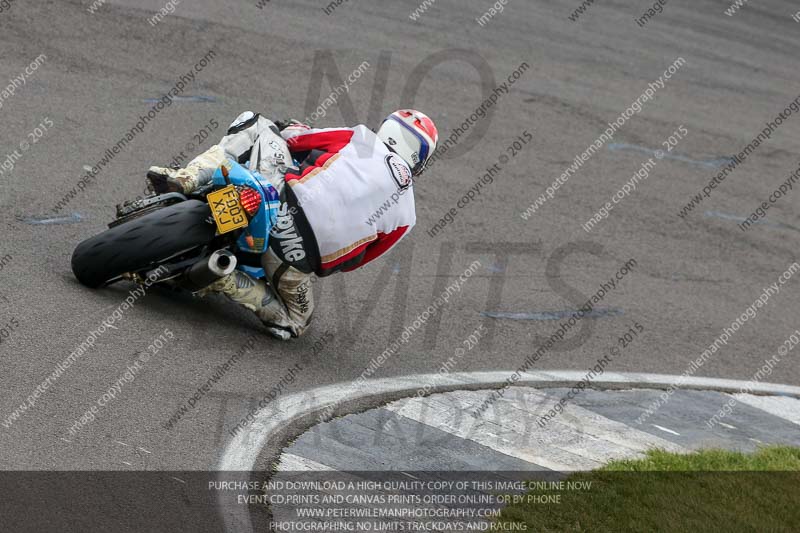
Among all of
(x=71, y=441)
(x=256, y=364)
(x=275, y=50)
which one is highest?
(x=71, y=441)

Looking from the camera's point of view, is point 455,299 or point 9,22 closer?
point 455,299

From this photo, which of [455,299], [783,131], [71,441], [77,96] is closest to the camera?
[71,441]

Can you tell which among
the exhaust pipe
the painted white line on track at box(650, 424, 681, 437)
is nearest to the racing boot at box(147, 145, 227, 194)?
the exhaust pipe

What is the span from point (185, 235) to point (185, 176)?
1.69ft

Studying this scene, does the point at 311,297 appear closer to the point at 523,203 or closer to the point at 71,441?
the point at 71,441

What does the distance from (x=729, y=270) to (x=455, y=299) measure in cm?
350

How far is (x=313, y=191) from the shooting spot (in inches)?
269

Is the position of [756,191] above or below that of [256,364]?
below

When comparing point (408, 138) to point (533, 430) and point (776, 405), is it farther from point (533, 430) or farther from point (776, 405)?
point (776, 405)

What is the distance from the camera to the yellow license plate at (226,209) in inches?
256

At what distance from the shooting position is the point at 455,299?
865cm

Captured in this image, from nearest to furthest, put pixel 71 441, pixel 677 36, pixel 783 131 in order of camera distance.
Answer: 1. pixel 71 441
2. pixel 783 131
3. pixel 677 36

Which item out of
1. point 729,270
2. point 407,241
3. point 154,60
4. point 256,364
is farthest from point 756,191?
point 256,364

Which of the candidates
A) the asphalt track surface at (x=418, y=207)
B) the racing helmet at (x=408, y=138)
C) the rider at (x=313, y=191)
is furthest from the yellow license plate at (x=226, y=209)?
the racing helmet at (x=408, y=138)
